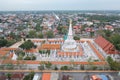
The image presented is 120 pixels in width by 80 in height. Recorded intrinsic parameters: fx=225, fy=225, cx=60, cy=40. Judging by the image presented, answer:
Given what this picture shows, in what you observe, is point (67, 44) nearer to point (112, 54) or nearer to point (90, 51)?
point (90, 51)

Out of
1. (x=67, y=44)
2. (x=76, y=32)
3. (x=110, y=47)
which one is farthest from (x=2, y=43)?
(x=76, y=32)

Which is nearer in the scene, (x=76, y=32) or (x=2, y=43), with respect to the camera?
(x=2, y=43)

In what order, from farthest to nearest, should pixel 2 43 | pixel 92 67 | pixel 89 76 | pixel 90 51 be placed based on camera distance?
pixel 2 43 → pixel 90 51 → pixel 92 67 → pixel 89 76

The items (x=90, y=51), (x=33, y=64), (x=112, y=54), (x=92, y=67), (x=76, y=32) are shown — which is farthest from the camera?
(x=76, y=32)

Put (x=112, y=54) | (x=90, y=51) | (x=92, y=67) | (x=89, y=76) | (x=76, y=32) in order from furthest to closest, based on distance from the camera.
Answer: (x=76, y=32) → (x=90, y=51) → (x=112, y=54) → (x=92, y=67) → (x=89, y=76)

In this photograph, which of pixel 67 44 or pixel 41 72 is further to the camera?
pixel 67 44

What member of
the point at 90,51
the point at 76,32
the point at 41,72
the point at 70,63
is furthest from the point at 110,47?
the point at 76,32

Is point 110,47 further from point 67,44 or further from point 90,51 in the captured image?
point 67,44

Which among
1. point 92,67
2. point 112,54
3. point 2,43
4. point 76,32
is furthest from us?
point 76,32
